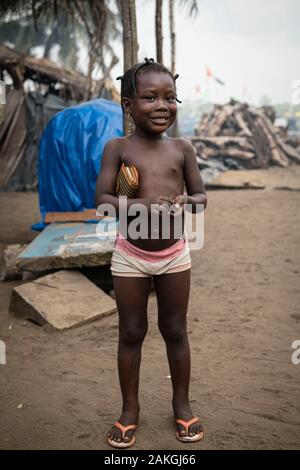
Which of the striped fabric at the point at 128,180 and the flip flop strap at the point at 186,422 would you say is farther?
the flip flop strap at the point at 186,422

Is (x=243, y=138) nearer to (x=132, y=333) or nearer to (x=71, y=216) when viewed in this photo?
(x=71, y=216)

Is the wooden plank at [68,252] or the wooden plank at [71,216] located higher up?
the wooden plank at [71,216]

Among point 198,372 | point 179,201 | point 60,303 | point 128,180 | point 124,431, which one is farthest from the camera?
point 60,303

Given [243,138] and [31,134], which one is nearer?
[31,134]

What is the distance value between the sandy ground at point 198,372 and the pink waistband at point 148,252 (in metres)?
0.82

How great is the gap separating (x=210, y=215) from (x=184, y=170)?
582cm

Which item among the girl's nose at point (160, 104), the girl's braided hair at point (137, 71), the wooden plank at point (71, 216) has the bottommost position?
the wooden plank at point (71, 216)

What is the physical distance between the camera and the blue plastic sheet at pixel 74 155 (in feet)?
19.1

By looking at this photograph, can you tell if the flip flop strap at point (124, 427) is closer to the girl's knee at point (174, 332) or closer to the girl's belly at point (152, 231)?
the girl's knee at point (174, 332)

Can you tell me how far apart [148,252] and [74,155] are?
3.95 meters

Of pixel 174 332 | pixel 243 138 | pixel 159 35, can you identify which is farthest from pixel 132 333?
pixel 243 138

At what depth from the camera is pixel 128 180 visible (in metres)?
2.12

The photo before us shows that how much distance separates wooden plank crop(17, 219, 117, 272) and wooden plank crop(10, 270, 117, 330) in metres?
0.17

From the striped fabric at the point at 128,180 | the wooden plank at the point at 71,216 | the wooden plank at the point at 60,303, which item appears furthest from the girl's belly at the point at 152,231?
the wooden plank at the point at 71,216
